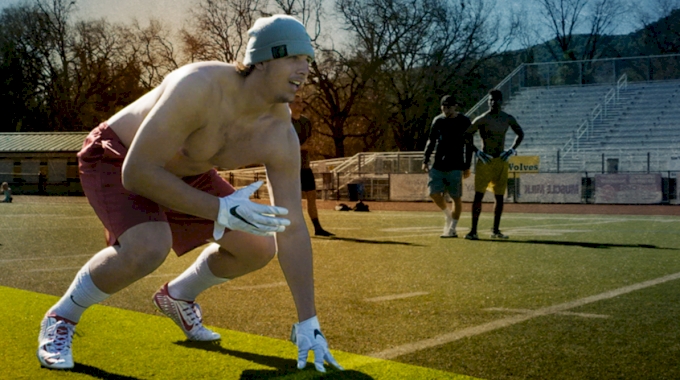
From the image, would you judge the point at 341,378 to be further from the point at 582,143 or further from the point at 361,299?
the point at 582,143

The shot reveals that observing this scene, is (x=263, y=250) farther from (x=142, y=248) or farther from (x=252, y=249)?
(x=142, y=248)

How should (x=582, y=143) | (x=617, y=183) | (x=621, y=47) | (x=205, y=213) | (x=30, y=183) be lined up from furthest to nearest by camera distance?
(x=621, y=47) < (x=30, y=183) < (x=582, y=143) < (x=617, y=183) < (x=205, y=213)

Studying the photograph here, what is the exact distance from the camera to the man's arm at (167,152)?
10.9 ft

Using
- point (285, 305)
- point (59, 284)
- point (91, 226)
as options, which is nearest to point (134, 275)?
point (285, 305)

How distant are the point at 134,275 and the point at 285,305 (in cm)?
198

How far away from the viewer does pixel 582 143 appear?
33.5 m

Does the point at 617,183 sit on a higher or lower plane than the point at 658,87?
lower

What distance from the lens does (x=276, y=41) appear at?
340cm

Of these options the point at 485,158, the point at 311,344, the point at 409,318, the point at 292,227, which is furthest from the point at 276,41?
the point at 485,158

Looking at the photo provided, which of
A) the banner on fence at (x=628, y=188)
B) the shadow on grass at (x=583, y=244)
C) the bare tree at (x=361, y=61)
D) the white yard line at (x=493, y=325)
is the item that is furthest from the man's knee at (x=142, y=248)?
the bare tree at (x=361, y=61)

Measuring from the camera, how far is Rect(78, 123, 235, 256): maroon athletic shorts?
12.3ft

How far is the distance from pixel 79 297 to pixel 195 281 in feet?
2.38

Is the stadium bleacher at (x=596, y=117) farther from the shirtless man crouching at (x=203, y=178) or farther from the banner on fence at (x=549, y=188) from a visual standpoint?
the shirtless man crouching at (x=203, y=178)

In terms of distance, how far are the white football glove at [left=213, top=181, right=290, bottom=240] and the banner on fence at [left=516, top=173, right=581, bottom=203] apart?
24.7m
